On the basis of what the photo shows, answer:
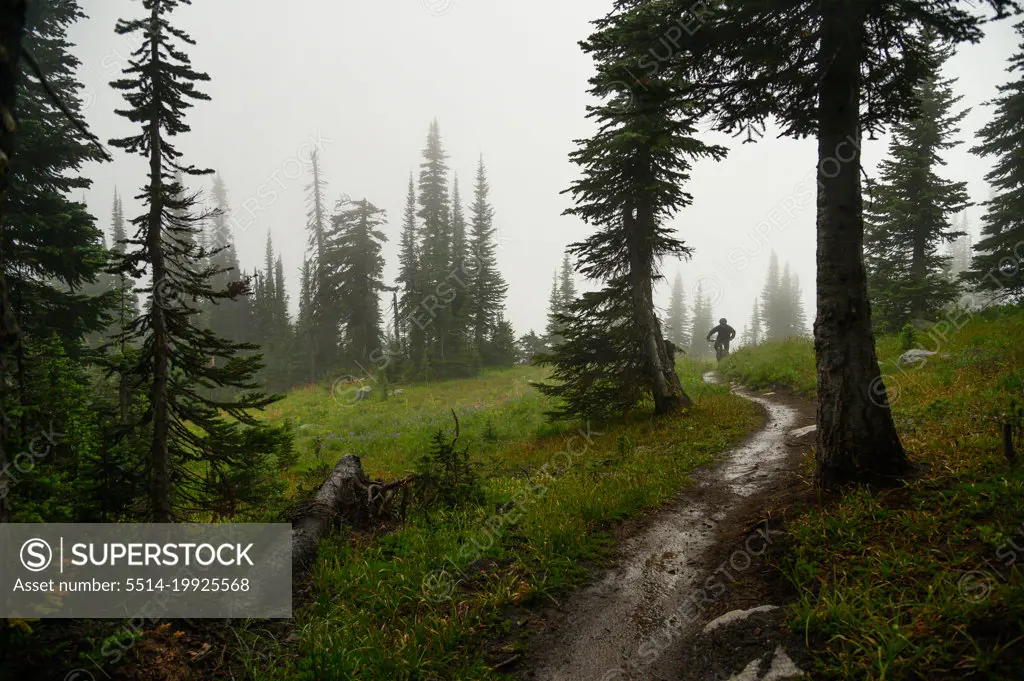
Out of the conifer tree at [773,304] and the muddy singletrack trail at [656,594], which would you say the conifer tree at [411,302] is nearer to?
the muddy singletrack trail at [656,594]

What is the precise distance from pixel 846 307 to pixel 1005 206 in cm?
2546

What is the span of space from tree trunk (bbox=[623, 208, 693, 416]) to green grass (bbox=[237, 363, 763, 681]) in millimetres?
801

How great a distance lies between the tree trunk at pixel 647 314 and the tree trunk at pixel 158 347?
10.9 meters

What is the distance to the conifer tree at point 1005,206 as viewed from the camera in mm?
17703

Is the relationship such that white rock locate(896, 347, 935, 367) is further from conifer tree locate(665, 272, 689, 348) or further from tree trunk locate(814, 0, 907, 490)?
conifer tree locate(665, 272, 689, 348)

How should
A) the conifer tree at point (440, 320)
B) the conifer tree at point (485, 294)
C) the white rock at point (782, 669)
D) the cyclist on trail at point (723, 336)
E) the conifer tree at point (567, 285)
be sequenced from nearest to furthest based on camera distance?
the white rock at point (782, 669) < the cyclist on trail at point (723, 336) < the conifer tree at point (440, 320) < the conifer tree at point (485, 294) < the conifer tree at point (567, 285)

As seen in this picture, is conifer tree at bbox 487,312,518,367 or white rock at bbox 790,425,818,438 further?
conifer tree at bbox 487,312,518,367

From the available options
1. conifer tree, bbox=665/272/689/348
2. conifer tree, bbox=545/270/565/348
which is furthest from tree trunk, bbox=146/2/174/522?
conifer tree, bbox=665/272/689/348

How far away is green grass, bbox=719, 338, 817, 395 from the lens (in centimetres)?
1502

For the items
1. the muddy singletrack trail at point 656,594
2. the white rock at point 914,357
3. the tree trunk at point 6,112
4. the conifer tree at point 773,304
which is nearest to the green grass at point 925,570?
the muddy singletrack trail at point 656,594

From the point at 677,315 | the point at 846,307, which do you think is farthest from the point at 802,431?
the point at 677,315

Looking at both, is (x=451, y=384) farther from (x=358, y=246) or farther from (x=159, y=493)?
(x=159, y=493)

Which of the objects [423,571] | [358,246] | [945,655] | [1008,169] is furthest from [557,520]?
[358,246]

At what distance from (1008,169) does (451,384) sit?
3232 centimetres
